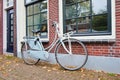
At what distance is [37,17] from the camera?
8.99m

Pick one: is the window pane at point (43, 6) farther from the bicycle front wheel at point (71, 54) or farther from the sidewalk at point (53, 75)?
the sidewalk at point (53, 75)

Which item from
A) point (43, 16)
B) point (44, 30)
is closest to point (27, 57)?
point (44, 30)

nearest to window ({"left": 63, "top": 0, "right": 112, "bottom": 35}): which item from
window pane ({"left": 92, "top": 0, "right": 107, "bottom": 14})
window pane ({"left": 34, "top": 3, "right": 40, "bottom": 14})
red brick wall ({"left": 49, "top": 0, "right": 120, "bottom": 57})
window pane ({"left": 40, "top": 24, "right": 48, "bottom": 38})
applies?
window pane ({"left": 92, "top": 0, "right": 107, "bottom": 14})

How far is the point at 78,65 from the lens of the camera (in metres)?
6.41

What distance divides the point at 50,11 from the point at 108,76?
322 centimetres

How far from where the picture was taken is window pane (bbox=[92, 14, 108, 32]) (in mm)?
6081

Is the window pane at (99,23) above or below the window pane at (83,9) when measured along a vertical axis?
below

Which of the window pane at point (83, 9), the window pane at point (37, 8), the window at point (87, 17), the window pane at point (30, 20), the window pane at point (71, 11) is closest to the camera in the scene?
the window at point (87, 17)

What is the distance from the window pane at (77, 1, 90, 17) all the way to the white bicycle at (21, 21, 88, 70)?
0.62 meters

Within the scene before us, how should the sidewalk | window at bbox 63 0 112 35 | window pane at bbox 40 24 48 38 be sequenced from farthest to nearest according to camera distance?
window pane at bbox 40 24 48 38, window at bbox 63 0 112 35, the sidewalk

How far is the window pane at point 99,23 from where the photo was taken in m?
6.08

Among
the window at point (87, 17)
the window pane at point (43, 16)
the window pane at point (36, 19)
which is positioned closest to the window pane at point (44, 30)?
the window pane at point (43, 16)

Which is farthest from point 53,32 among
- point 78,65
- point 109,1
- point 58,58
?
point 109,1

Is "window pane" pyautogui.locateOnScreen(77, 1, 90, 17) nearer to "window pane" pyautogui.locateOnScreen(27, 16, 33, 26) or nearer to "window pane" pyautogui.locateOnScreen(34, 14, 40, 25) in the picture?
"window pane" pyautogui.locateOnScreen(34, 14, 40, 25)
